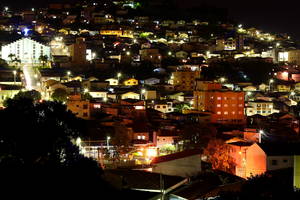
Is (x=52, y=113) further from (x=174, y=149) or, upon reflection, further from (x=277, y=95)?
(x=277, y=95)

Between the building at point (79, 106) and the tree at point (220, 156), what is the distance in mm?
4200

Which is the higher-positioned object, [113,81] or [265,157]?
[113,81]

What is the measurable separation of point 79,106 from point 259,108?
6.85 meters

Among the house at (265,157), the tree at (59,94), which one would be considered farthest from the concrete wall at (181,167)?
the tree at (59,94)

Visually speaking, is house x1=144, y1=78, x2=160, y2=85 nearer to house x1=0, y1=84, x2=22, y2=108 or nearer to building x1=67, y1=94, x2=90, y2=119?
house x1=0, y1=84, x2=22, y2=108

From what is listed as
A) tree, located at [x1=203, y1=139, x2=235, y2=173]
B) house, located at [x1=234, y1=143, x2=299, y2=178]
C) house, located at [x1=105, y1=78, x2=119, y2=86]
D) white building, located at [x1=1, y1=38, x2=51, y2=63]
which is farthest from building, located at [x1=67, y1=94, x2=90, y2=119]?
white building, located at [x1=1, y1=38, x2=51, y2=63]

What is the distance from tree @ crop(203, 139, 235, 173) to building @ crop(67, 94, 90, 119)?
4.20 m

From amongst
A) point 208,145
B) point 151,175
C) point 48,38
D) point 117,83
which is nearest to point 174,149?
point 208,145

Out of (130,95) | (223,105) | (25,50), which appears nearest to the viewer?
(223,105)

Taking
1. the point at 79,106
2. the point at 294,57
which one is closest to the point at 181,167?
the point at 79,106

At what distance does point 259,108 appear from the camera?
17.9 m

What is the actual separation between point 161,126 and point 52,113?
6.69 metres

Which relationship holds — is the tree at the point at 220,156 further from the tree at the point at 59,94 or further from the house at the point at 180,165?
the tree at the point at 59,94

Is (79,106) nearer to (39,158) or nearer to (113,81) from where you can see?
(113,81)
